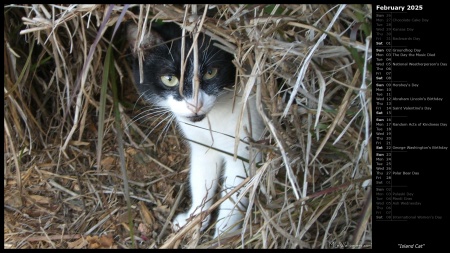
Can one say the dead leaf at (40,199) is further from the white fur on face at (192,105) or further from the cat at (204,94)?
the white fur on face at (192,105)

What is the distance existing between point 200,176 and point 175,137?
0.32m

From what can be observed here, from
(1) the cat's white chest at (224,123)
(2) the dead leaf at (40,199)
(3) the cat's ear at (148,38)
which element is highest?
Result: (3) the cat's ear at (148,38)

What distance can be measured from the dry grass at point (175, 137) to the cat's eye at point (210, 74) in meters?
0.12

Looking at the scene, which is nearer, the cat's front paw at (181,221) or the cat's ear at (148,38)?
the cat's ear at (148,38)

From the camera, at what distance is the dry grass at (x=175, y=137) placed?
129cm

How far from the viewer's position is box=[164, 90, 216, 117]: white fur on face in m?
1.44

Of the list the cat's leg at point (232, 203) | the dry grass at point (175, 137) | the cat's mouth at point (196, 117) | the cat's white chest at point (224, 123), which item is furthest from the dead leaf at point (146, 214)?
the cat's mouth at point (196, 117)

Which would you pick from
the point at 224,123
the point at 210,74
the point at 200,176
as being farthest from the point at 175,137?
the point at 210,74

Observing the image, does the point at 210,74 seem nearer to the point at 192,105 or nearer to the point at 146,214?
the point at 192,105

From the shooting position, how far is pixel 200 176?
181cm

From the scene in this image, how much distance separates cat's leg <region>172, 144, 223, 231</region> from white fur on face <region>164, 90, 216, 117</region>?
30cm

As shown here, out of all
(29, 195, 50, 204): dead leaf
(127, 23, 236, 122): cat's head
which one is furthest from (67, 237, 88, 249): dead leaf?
(127, 23, 236, 122): cat's head
